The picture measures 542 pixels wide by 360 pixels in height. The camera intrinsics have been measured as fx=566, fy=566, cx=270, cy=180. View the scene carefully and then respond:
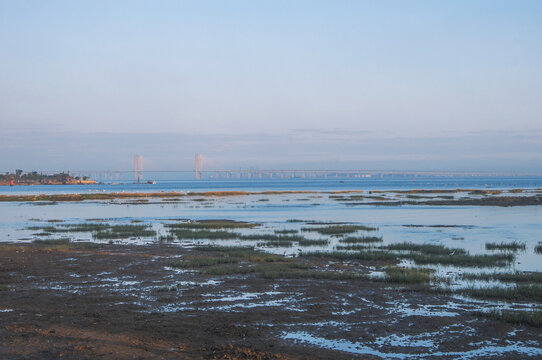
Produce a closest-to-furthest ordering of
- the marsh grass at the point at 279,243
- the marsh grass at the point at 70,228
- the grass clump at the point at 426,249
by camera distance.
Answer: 1. the grass clump at the point at 426,249
2. the marsh grass at the point at 279,243
3. the marsh grass at the point at 70,228

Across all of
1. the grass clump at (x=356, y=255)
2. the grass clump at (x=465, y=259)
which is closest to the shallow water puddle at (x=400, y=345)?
the grass clump at (x=465, y=259)

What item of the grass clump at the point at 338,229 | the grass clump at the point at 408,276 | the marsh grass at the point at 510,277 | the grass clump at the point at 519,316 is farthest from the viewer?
the grass clump at the point at 338,229

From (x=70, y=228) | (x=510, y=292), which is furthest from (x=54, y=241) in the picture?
(x=510, y=292)

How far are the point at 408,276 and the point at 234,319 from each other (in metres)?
6.99

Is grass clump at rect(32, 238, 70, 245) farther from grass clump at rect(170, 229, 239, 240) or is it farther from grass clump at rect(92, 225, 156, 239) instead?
grass clump at rect(170, 229, 239, 240)

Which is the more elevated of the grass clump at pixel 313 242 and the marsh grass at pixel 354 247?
the marsh grass at pixel 354 247

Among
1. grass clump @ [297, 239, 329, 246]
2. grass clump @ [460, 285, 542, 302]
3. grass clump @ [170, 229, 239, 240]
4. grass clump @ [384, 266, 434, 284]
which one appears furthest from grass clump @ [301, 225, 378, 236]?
grass clump @ [460, 285, 542, 302]

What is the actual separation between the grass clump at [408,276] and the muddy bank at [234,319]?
571 millimetres

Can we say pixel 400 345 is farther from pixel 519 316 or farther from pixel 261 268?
pixel 261 268

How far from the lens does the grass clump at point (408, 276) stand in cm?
1705

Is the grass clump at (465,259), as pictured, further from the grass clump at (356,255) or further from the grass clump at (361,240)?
the grass clump at (361,240)

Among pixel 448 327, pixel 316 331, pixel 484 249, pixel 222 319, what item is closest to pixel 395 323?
pixel 448 327

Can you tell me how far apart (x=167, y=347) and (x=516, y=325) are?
7.29 meters

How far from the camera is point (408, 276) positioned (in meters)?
17.3
